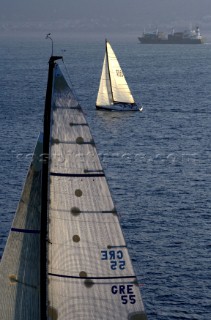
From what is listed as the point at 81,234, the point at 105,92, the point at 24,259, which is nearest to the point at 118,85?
the point at 105,92

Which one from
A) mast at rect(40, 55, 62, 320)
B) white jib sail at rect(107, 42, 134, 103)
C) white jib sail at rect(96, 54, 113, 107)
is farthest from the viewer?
white jib sail at rect(107, 42, 134, 103)

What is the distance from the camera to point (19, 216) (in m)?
30.3

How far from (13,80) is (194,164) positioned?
113667 mm

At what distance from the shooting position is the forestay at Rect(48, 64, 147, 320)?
2942 centimetres

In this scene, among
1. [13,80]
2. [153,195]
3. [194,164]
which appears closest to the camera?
[153,195]

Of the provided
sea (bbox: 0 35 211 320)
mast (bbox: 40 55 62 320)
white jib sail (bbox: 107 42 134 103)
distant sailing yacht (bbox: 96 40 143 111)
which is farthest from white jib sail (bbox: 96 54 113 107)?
mast (bbox: 40 55 62 320)

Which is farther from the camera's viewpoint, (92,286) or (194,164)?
(194,164)

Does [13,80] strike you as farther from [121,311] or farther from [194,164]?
[121,311]

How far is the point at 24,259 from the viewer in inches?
1206

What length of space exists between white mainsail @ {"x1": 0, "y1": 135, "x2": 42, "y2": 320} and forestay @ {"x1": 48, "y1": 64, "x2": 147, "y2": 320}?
782 mm

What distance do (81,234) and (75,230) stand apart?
0.82 ft

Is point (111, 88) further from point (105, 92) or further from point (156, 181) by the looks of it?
point (156, 181)

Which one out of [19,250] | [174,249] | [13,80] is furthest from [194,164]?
[13,80]

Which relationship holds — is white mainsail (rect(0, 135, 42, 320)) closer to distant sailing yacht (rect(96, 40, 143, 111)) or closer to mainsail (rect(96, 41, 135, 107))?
mainsail (rect(96, 41, 135, 107))
